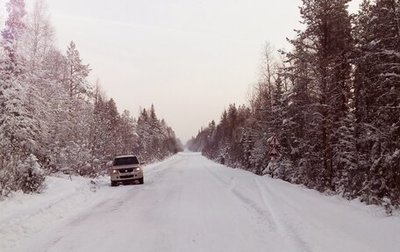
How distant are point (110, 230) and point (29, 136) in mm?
13625

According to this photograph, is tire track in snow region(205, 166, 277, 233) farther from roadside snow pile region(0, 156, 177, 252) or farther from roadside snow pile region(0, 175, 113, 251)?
roadside snow pile region(0, 175, 113, 251)

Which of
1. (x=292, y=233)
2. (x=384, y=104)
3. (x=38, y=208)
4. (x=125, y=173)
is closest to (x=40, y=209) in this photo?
(x=38, y=208)

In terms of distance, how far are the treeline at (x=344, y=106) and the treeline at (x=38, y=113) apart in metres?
12.1

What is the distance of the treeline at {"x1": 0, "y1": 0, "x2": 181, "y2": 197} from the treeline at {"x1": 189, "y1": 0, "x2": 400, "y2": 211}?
39.8 ft

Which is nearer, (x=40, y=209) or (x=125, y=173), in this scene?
(x=40, y=209)

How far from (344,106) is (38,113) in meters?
15.9

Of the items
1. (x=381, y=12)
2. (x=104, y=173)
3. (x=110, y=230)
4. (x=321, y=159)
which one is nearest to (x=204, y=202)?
(x=110, y=230)

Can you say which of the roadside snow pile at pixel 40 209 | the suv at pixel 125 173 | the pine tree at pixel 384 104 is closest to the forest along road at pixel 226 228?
the roadside snow pile at pixel 40 209

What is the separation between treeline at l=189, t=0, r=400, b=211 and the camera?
1404 cm

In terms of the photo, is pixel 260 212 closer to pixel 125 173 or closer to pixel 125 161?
pixel 125 173

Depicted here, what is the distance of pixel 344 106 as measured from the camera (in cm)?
2261

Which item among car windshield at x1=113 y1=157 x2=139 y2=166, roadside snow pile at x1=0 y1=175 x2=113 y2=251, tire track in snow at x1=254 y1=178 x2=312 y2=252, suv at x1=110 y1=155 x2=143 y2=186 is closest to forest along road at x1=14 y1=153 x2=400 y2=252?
tire track in snow at x1=254 y1=178 x2=312 y2=252

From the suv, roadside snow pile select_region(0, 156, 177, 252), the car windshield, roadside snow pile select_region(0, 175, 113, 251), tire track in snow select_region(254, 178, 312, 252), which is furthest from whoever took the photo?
the car windshield

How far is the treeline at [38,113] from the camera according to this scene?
57.2 ft
